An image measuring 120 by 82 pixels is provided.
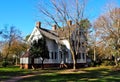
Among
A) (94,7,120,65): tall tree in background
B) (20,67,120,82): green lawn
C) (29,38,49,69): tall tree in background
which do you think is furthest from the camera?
(94,7,120,65): tall tree in background

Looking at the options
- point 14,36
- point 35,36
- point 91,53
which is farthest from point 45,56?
point 91,53

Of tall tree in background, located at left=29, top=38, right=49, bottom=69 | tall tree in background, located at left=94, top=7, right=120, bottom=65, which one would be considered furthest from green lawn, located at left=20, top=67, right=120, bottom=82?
tall tree in background, located at left=94, top=7, right=120, bottom=65

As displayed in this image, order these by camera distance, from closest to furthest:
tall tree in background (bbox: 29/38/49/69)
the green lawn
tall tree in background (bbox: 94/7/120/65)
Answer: the green lawn
tall tree in background (bbox: 29/38/49/69)
tall tree in background (bbox: 94/7/120/65)

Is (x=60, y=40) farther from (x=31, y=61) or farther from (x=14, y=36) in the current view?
(x=14, y=36)

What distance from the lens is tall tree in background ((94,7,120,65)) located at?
1731 inches

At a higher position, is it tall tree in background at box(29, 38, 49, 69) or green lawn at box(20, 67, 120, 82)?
tall tree in background at box(29, 38, 49, 69)

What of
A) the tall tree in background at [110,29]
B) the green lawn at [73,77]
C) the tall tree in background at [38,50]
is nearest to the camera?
the green lawn at [73,77]

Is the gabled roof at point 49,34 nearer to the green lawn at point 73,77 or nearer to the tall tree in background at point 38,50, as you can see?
the tall tree in background at point 38,50

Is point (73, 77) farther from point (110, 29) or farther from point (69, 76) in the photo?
point (110, 29)

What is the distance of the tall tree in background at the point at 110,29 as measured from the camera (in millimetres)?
43972

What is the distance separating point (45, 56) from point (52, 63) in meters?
6.33

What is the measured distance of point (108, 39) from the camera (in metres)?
44.8

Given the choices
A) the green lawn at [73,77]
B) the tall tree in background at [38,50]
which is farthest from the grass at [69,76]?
the tall tree in background at [38,50]

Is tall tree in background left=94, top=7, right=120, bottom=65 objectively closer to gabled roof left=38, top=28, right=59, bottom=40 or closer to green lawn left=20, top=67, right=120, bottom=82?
gabled roof left=38, top=28, right=59, bottom=40
